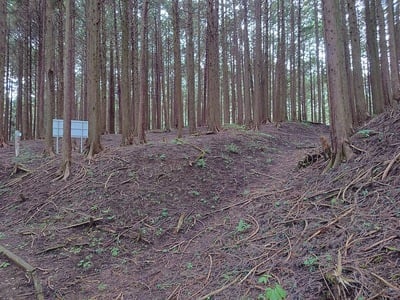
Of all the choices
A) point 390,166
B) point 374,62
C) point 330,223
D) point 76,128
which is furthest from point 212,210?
point 374,62

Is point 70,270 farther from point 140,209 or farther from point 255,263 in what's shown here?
point 255,263

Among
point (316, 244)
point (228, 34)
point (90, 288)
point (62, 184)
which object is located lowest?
point (90, 288)

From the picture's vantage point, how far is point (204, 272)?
4070mm

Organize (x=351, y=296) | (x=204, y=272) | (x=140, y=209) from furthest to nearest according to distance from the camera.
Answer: (x=140, y=209) < (x=204, y=272) < (x=351, y=296)

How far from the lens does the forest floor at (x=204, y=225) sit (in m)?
3.23

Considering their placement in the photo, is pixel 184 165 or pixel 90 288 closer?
pixel 90 288

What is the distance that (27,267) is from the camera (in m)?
4.34

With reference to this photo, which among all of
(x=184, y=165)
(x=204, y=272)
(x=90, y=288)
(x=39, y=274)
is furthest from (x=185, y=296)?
(x=184, y=165)

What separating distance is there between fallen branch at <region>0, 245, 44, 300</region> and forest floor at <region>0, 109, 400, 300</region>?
4cm

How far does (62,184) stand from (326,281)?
6.05m

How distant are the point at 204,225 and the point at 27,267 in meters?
2.76

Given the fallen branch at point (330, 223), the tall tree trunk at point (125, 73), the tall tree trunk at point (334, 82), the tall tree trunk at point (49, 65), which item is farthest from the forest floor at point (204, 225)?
the tall tree trunk at point (49, 65)

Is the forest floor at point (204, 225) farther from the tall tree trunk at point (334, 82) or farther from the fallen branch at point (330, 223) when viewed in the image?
the tall tree trunk at point (334, 82)

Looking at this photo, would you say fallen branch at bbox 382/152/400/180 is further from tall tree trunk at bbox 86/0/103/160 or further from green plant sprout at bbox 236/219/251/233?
tall tree trunk at bbox 86/0/103/160
